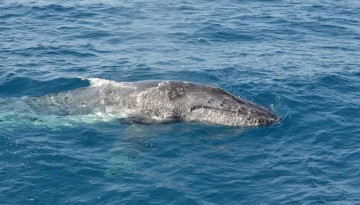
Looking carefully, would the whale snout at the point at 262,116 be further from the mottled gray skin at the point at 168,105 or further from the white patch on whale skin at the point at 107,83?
the white patch on whale skin at the point at 107,83

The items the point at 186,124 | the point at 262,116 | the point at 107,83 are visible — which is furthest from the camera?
the point at 107,83

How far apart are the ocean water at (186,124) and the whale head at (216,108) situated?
2.00 ft

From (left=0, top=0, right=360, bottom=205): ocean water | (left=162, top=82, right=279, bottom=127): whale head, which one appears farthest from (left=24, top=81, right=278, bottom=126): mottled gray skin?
(left=0, top=0, right=360, bottom=205): ocean water

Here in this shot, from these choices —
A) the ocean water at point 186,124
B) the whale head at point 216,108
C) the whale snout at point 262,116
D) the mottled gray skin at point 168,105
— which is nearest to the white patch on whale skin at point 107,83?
the mottled gray skin at point 168,105

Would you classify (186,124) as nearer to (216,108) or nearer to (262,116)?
(216,108)

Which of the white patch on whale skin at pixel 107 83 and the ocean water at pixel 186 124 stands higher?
the white patch on whale skin at pixel 107 83

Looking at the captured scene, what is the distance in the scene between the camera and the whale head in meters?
26.4

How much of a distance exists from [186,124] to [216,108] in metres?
1.59

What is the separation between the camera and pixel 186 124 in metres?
26.7

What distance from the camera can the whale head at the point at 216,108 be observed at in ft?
86.6

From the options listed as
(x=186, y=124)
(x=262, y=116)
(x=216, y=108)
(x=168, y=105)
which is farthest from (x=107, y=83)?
(x=262, y=116)

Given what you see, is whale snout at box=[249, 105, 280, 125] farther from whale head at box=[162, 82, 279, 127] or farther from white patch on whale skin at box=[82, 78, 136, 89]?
white patch on whale skin at box=[82, 78, 136, 89]

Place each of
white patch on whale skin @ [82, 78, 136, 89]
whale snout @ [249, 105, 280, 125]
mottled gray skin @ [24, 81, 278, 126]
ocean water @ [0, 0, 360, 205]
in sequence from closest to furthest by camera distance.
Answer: ocean water @ [0, 0, 360, 205] < whale snout @ [249, 105, 280, 125] < mottled gray skin @ [24, 81, 278, 126] < white patch on whale skin @ [82, 78, 136, 89]

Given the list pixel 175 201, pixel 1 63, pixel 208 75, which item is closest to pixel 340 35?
pixel 208 75
